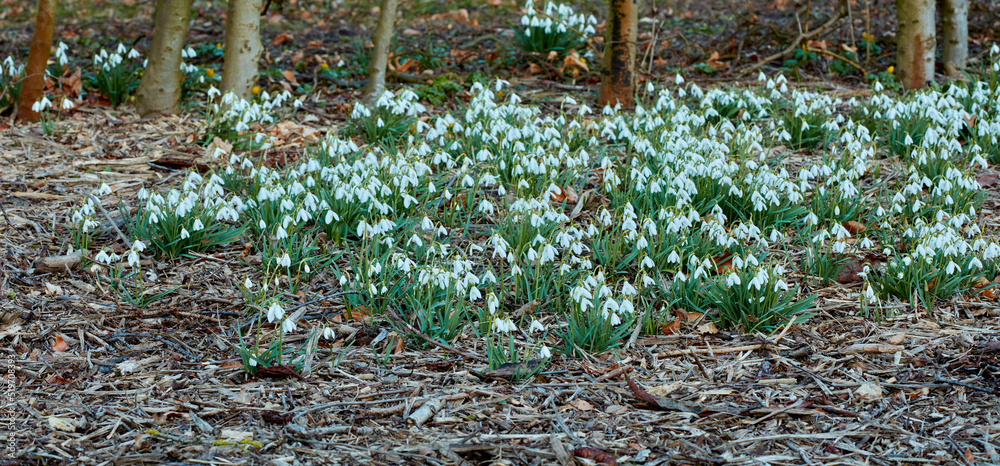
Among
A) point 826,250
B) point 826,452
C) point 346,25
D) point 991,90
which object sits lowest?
point 826,452

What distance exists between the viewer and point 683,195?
3.91 meters

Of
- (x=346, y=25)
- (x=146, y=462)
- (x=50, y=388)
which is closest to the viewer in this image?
(x=146, y=462)

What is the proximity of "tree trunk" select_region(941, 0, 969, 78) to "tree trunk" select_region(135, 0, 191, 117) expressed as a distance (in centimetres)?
580

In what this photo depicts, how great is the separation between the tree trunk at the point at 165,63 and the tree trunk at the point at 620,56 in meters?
2.98

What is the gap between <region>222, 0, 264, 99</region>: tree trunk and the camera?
5359mm

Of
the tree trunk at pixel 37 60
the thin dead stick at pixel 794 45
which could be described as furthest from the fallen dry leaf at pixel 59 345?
the thin dead stick at pixel 794 45

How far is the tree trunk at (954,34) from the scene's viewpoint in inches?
248

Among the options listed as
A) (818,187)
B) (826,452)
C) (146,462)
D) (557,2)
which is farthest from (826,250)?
(557,2)

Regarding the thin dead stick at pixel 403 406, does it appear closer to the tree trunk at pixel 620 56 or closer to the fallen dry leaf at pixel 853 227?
the fallen dry leaf at pixel 853 227

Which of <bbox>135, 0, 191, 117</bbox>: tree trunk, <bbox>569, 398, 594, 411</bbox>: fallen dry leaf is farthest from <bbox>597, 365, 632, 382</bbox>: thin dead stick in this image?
<bbox>135, 0, 191, 117</bbox>: tree trunk

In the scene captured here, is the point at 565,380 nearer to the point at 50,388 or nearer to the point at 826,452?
the point at 826,452

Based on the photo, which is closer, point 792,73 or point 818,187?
point 818,187

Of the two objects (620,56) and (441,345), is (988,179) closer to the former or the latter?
(620,56)

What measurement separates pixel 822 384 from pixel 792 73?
15.2 feet
